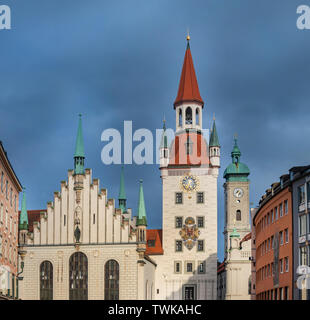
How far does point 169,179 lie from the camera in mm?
88188

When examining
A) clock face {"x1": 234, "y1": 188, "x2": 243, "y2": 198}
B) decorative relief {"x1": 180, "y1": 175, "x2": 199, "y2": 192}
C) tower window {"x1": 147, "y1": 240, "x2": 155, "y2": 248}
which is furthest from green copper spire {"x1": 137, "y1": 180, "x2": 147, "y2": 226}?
clock face {"x1": 234, "y1": 188, "x2": 243, "y2": 198}

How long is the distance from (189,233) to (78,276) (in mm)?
15789

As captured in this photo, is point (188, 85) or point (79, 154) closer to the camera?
point (79, 154)

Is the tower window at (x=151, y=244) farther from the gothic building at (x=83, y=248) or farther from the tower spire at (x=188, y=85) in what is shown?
the tower spire at (x=188, y=85)

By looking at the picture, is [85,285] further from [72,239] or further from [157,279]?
[157,279]

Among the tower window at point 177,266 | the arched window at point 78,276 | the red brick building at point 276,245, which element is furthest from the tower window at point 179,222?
the red brick building at point 276,245

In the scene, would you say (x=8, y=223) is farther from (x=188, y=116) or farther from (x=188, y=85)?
(x=188, y=85)

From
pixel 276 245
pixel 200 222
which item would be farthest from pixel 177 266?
pixel 276 245

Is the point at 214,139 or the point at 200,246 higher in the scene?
the point at 214,139

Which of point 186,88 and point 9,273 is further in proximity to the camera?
point 186,88

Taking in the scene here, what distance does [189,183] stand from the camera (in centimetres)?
8712
